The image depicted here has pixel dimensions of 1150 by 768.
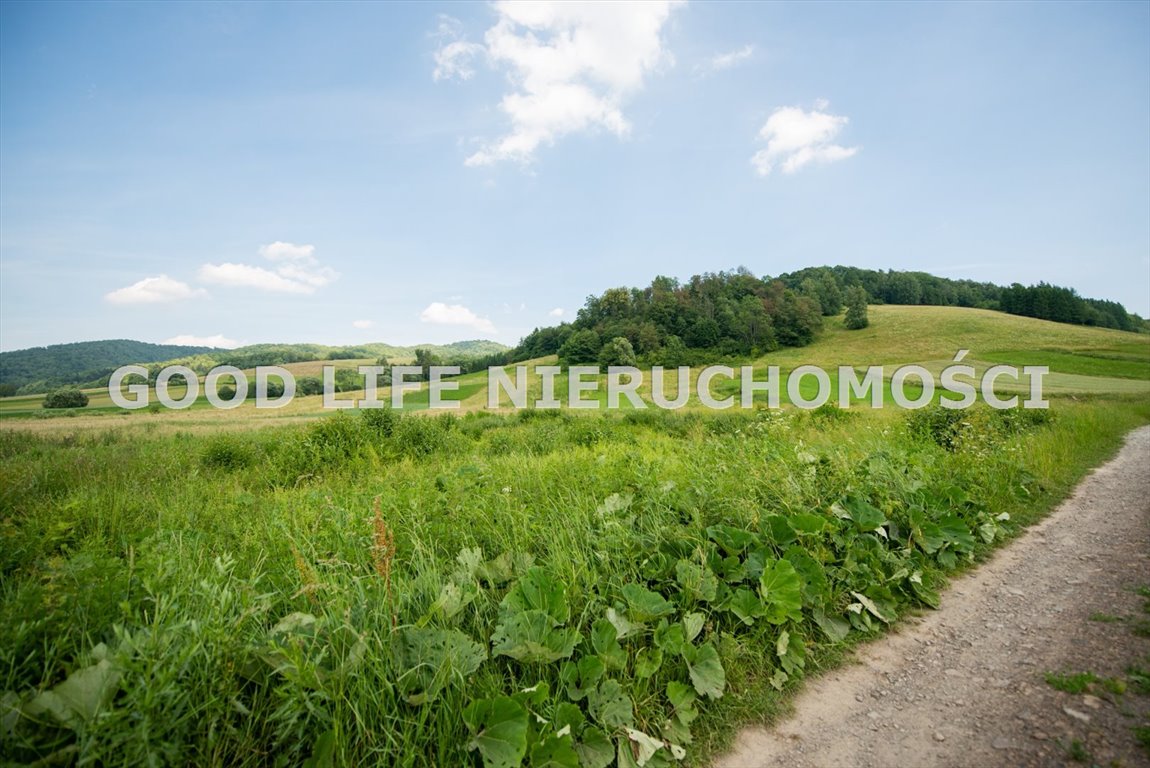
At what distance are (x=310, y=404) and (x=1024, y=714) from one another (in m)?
59.8

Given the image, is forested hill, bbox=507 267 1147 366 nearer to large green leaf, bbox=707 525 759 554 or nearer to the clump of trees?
the clump of trees

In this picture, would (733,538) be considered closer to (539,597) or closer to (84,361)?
(539,597)

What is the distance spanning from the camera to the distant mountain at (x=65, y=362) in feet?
249

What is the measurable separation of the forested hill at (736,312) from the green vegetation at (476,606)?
224 feet

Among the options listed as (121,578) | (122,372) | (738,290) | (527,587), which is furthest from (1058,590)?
(738,290)

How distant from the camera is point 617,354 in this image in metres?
74.9

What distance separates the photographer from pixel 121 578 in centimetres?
285

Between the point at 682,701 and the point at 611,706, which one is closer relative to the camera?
the point at 611,706

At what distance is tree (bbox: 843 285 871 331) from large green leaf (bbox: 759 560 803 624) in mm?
85699

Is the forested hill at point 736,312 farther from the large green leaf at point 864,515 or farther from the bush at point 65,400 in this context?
the large green leaf at point 864,515

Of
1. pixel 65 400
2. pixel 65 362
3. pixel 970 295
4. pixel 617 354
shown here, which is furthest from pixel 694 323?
pixel 65 362

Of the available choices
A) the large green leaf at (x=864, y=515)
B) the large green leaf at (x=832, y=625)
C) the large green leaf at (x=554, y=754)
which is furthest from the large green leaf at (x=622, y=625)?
the large green leaf at (x=864, y=515)

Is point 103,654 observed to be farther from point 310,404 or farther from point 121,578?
point 310,404

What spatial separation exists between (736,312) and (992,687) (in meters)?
87.1
